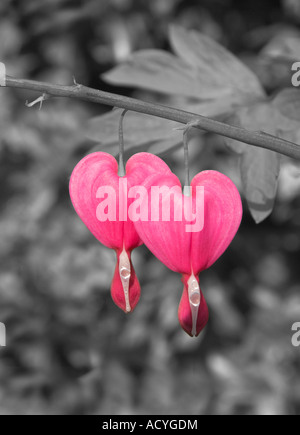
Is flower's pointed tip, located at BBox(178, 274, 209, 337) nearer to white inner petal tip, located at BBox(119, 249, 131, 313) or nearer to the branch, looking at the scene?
white inner petal tip, located at BBox(119, 249, 131, 313)

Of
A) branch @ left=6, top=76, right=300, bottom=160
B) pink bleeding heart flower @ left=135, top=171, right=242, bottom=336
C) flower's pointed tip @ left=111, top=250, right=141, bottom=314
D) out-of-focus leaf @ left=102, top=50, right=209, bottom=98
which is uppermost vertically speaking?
out-of-focus leaf @ left=102, top=50, right=209, bottom=98

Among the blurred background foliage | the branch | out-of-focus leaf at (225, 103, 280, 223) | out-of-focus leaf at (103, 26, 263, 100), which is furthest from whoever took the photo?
the blurred background foliage

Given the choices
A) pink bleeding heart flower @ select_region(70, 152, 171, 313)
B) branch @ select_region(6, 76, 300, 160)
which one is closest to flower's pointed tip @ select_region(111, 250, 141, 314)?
pink bleeding heart flower @ select_region(70, 152, 171, 313)

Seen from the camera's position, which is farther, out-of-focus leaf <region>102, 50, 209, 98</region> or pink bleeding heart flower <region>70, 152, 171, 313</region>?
out-of-focus leaf <region>102, 50, 209, 98</region>

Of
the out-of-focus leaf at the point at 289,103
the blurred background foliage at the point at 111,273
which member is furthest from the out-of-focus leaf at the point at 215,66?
the blurred background foliage at the point at 111,273

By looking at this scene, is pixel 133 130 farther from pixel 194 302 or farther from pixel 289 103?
pixel 194 302

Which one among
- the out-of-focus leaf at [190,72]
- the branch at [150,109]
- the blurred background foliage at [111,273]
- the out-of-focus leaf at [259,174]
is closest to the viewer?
the branch at [150,109]

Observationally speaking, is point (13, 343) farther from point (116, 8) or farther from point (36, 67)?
point (116, 8)

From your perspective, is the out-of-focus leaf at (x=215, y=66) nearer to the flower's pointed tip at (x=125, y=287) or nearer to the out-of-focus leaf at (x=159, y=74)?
the out-of-focus leaf at (x=159, y=74)
